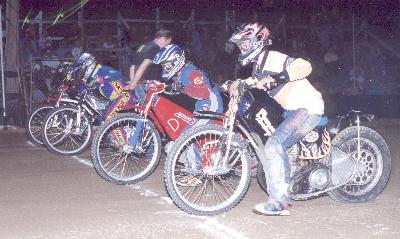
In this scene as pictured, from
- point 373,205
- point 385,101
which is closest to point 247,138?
point 373,205

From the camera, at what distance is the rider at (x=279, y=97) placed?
6.90 metres

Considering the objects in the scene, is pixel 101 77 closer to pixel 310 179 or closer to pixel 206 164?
pixel 206 164

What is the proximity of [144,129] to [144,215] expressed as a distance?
76.1 inches

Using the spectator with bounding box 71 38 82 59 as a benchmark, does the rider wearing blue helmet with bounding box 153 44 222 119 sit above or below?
below

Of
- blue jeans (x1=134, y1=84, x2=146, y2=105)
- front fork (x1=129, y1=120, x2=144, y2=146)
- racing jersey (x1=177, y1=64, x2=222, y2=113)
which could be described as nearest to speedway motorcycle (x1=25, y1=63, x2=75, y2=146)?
blue jeans (x1=134, y1=84, x2=146, y2=105)

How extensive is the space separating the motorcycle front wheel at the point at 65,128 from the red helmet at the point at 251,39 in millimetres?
5048

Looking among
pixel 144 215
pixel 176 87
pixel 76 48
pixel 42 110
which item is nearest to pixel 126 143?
pixel 176 87

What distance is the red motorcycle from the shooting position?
28.4 ft

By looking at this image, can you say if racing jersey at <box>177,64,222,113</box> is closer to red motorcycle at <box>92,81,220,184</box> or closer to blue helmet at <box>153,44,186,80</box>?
blue helmet at <box>153,44,186,80</box>

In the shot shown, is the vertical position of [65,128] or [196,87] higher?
[196,87]

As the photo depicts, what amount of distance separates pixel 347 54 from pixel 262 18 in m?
3.13

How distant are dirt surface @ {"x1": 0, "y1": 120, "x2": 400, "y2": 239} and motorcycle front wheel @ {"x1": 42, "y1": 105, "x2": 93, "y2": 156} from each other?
1.73m

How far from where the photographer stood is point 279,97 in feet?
23.6

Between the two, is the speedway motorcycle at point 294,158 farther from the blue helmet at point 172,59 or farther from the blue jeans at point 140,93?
the blue jeans at point 140,93
